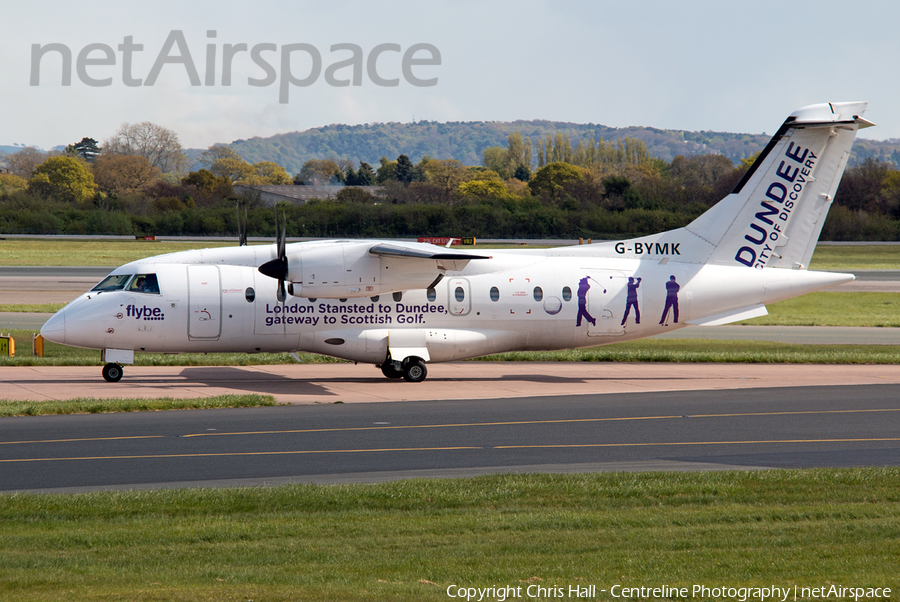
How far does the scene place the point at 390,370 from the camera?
2431 cm

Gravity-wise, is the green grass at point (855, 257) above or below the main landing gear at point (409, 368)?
above

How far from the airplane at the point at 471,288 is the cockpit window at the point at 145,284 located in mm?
31

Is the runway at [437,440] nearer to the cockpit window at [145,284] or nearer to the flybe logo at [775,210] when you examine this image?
the cockpit window at [145,284]

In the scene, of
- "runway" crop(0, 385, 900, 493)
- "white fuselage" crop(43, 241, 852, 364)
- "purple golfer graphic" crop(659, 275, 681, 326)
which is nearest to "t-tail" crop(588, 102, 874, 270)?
"white fuselage" crop(43, 241, 852, 364)

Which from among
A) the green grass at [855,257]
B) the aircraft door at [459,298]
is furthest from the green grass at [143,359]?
the green grass at [855,257]

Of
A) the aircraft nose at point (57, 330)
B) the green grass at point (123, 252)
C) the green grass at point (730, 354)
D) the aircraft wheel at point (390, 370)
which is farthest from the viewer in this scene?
the green grass at point (123, 252)

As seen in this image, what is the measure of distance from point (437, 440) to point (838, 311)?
1636 inches

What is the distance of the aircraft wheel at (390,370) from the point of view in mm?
24031

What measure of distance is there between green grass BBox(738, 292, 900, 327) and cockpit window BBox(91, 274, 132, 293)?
32.9 m

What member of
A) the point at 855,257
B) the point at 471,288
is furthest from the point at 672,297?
the point at 855,257

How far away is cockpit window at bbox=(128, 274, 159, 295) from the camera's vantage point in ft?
74.4

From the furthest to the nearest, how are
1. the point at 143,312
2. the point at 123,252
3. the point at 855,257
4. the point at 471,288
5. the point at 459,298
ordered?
the point at 855,257
the point at 123,252
the point at 471,288
the point at 459,298
the point at 143,312

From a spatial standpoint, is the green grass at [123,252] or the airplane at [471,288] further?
the green grass at [123,252]

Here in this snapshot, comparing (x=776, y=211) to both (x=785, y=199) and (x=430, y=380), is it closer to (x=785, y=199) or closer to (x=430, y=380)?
(x=785, y=199)
